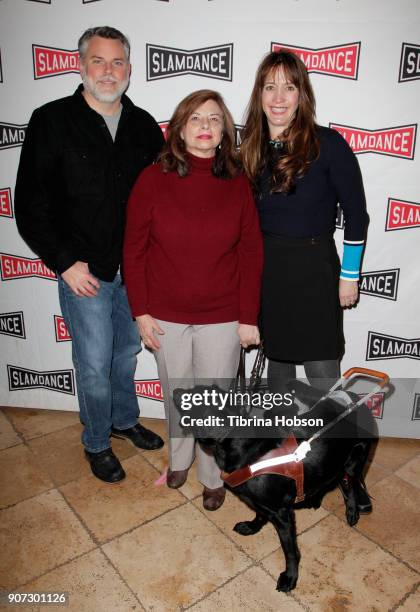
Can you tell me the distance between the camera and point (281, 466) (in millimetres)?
1724

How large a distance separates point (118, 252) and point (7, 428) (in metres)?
1.59

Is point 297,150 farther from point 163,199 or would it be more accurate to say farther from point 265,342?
point 265,342

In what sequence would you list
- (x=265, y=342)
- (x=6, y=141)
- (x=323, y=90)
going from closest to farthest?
(x=265, y=342) → (x=323, y=90) → (x=6, y=141)

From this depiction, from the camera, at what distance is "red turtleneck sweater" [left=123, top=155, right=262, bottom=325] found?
196cm

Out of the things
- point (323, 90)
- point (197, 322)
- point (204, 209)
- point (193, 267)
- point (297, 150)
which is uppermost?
point (323, 90)

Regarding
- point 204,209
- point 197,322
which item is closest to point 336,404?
point 197,322

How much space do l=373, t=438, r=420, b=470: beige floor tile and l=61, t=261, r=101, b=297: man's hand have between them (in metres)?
1.93

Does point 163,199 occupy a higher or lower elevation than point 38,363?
higher

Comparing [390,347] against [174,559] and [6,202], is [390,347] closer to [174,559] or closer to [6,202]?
[174,559]

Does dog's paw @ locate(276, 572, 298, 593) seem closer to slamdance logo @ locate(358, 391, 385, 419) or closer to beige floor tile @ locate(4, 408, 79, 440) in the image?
slamdance logo @ locate(358, 391, 385, 419)

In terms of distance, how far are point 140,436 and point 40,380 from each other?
936mm

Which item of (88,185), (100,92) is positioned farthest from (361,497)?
(100,92)

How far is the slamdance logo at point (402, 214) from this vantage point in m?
2.59

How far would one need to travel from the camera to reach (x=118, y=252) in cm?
230
